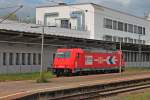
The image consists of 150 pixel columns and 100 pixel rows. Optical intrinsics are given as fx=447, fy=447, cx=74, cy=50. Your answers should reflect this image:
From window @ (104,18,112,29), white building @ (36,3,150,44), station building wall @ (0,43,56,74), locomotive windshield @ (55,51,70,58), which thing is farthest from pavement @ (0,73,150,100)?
window @ (104,18,112,29)

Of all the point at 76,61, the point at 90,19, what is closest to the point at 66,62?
the point at 76,61

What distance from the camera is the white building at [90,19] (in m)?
84.1

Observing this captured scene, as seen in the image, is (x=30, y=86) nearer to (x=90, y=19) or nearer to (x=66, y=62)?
(x=66, y=62)

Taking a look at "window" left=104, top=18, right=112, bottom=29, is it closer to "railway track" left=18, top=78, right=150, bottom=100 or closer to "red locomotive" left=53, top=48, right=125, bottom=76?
"red locomotive" left=53, top=48, right=125, bottom=76

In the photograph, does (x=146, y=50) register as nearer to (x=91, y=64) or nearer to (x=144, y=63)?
(x=144, y=63)

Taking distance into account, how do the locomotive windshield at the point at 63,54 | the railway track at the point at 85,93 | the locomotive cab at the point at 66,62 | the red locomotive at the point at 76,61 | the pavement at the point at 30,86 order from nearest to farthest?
the railway track at the point at 85,93 < the pavement at the point at 30,86 < the locomotive cab at the point at 66,62 < the red locomotive at the point at 76,61 < the locomotive windshield at the point at 63,54

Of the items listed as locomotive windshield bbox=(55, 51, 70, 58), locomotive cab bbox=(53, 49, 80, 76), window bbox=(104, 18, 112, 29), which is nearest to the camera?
locomotive cab bbox=(53, 49, 80, 76)

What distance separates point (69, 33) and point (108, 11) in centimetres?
1611

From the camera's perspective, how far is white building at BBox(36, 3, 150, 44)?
84.1m

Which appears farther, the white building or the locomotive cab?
the white building

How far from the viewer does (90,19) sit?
83.9 m

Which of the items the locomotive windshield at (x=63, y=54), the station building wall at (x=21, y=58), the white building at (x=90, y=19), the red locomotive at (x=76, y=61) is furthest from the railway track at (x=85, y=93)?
the white building at (x=90, y=19)

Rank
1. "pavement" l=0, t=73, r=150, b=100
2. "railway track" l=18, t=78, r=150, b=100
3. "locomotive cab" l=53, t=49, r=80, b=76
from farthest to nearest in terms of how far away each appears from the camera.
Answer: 1. "locomotive cab" l=53, t=49, r=80, b=76
2. "pavement" l=0, t=73, r=150, b=100
3. "railway track" l=18, t=78, r=150, b=100

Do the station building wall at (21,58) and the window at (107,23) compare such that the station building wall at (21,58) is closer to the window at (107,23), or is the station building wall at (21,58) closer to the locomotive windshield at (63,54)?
the locomotive windshield at (63,54)
